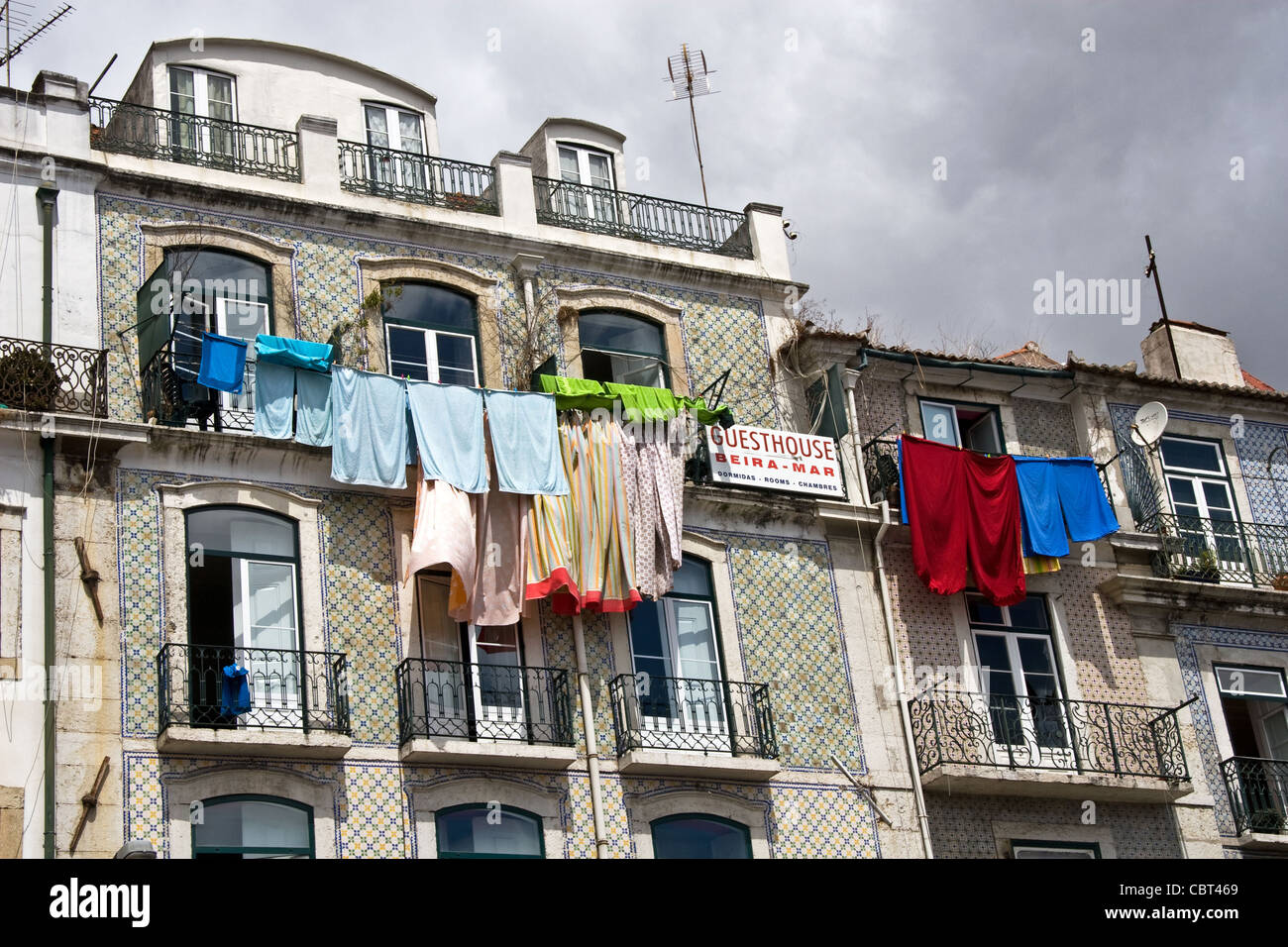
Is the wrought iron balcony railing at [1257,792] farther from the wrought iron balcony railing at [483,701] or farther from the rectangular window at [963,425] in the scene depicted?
the wrought iron balcony railing at [483,701]

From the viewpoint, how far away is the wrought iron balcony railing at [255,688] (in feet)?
61.9

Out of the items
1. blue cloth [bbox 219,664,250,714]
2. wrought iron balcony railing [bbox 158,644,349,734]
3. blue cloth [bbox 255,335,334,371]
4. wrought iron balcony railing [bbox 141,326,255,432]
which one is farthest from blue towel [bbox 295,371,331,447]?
blue cloth [bbox 219,664,250,714]

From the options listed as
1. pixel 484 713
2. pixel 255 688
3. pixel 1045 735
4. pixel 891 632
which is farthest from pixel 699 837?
pixel 255 688

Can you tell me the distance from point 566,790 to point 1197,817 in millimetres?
8332

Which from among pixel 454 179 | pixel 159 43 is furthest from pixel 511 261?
pixel 159 43

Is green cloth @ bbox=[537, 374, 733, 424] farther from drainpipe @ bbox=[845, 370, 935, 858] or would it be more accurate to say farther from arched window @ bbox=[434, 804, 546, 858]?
arched window @ bbox=[434, 804, 546, 858]

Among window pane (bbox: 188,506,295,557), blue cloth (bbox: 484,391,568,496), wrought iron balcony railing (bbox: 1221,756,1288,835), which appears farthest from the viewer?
wrought iron balcony railing (bbox: 1221,756,1288,835)

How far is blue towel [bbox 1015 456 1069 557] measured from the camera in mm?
24328

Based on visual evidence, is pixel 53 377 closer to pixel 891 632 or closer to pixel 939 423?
pixel 891 632

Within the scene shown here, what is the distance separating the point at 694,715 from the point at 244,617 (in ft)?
16.8

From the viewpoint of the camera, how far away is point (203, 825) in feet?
61.1

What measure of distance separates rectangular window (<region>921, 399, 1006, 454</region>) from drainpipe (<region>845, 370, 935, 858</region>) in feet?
4.06

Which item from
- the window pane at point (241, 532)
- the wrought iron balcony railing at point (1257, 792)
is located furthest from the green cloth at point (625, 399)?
the wrought iron balcony railing at point (1257, 792)

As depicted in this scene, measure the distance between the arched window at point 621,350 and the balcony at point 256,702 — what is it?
5.70 meters
